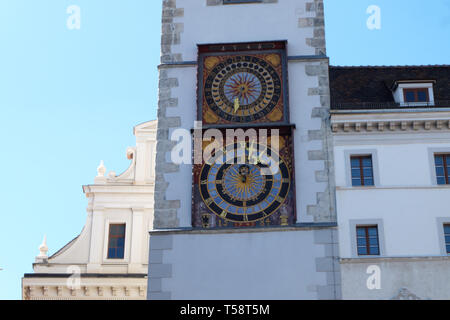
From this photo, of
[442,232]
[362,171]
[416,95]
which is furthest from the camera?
[416,95]

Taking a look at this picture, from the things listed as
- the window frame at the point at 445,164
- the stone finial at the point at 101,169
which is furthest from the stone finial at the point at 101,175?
the window frame at the point at 445,164

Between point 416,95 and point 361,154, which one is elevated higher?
point 416,95

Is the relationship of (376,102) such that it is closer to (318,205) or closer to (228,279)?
(318,205)

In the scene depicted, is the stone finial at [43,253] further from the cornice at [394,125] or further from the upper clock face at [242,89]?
the cornice at [394,125]

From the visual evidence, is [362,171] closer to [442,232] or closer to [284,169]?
[284,169]

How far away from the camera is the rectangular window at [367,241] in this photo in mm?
19375

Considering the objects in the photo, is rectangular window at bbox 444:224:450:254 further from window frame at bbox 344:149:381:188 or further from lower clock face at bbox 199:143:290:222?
lower clock face at bbox 199:143:290:222

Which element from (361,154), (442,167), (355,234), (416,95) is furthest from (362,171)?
(416,95)

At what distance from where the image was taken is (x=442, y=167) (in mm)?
20312

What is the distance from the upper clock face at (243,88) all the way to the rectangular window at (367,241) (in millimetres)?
3315

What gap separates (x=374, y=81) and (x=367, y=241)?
233 inches

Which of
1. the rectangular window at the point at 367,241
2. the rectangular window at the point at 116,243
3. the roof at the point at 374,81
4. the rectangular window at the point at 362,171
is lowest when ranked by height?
the rectangular window at the point at 367,241

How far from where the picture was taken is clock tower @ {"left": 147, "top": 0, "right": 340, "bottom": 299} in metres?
18.8

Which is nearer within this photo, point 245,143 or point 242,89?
Result: point 245,143
